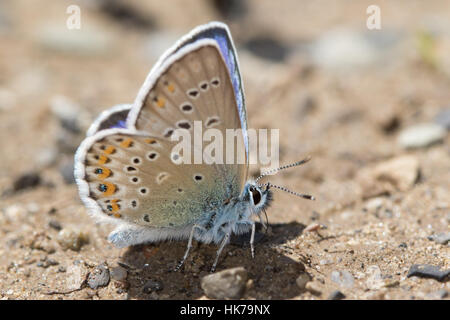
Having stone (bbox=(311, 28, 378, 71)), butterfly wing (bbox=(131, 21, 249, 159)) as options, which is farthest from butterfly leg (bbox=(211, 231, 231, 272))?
stone (bbox=(311, 28, 378, 71))

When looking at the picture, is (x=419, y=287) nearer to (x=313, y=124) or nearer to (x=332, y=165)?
(x=332, y=165)

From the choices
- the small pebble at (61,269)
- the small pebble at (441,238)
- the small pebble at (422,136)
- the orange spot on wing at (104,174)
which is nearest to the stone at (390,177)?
the small pebble at (422,136)

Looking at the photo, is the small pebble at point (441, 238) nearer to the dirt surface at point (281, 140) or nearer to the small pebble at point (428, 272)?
the dirt surface at point (281, 140)

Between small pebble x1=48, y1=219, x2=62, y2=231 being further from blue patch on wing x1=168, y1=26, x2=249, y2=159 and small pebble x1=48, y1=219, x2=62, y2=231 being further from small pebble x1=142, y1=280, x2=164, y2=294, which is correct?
blue patch on wing x1=168, y1=26, x2=249, y2=159

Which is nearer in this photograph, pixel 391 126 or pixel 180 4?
pixel 391 126

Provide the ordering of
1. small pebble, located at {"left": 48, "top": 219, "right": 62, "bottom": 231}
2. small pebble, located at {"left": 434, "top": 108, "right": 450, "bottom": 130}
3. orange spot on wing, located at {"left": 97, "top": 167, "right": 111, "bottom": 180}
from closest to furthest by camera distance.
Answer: orange spot on wing, located at {"left": 97, "top": 167, "right": 111, "bottom": 180}, small pebble, located at {"left": 48, "top": 219, "right": 62, "bottom": 231}, small pebble, located at {"left": 434, "top": 108, "right": 450, "bottom": 130}

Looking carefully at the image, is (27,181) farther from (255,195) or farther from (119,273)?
(255,195)

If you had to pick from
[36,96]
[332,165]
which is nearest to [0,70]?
[36,96]
